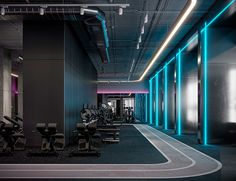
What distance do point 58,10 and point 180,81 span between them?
7610mm

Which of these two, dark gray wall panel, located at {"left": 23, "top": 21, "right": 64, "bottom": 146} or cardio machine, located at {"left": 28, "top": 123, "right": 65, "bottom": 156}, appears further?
dark gray wall panel, located at {"left": 23, "top": 21, "right": 64, "bottom": 146}

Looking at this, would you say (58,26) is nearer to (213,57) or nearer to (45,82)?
(45,82)

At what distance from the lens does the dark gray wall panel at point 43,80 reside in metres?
9.62

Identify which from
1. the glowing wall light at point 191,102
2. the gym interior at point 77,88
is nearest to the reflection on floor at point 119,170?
the gym interior at point 77,88

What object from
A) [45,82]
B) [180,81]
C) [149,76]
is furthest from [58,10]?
[149,76]

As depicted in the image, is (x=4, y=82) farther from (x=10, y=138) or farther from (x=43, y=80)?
(x=10, y=138)

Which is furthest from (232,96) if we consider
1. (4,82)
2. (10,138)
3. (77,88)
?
(4,82)

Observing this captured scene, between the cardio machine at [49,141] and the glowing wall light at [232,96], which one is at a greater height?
the glowing wall light at [232,96]

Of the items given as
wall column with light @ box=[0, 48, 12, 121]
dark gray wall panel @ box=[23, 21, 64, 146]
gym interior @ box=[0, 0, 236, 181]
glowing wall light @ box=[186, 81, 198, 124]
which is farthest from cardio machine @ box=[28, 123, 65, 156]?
glowing wall light @ box=[186, 81, 198, 124]

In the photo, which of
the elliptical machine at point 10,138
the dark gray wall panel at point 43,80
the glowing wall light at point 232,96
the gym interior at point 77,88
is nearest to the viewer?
the gym interior at point 77,88

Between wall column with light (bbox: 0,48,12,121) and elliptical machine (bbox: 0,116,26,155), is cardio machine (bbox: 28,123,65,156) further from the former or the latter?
wall column with light (bbox: 0,48,12,121)

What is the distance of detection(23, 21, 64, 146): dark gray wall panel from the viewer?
31.6 ft

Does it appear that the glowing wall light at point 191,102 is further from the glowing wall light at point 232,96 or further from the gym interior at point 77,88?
the glowing wall light at point 232,96

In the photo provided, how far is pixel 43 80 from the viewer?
9664mm
